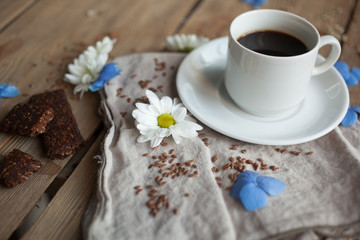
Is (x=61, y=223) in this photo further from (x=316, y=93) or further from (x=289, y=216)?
(x=316, y=93)

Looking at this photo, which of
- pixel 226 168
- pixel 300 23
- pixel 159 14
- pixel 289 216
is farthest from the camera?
pixel 159 14

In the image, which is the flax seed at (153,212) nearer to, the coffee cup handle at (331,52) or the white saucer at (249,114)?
the white saucer at (249,114)

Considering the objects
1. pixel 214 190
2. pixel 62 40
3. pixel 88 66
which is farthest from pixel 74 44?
pixel 214 190

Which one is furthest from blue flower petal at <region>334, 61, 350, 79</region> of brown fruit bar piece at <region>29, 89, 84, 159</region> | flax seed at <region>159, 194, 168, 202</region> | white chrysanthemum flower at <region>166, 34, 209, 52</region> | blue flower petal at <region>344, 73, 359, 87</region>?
brown fruit bar piece at <region>29, 89, 84, 159</region>

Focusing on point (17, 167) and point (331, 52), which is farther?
point (331, 52)

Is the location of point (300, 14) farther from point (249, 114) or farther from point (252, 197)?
point (252, 197)

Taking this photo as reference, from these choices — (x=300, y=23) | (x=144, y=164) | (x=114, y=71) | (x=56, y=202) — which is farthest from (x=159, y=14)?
(x=56, y=202)
